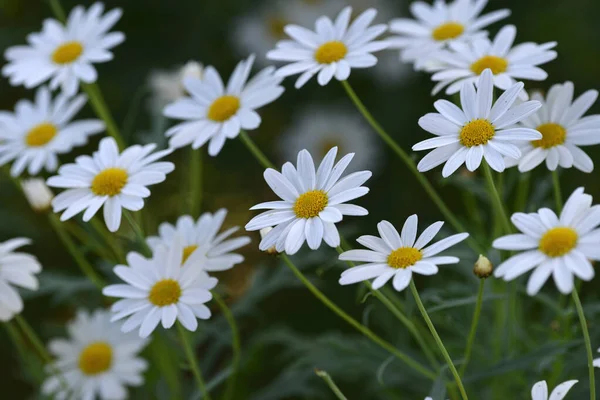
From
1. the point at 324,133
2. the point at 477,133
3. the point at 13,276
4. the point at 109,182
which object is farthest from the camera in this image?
the point at 324,133

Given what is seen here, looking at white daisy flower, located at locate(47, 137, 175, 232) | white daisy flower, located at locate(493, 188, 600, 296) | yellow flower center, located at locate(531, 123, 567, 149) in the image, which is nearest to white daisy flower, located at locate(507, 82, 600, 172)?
yellow flower center, located at locate(531, 123, 567, 149)

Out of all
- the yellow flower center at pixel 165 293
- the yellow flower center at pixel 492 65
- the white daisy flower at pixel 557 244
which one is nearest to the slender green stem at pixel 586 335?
the white daisy flower at pixel 557 244

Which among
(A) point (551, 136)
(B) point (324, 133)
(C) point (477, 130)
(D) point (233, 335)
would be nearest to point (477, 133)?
(C) point (477, 130)

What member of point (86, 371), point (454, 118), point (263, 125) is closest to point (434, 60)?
point (454, 118)

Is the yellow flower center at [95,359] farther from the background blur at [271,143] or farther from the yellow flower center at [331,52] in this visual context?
the yellow flower center at [331,52]

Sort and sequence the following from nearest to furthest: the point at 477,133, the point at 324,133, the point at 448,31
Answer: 1. the point at 477,133
2. the point at 448,31
3. the point at 324,133

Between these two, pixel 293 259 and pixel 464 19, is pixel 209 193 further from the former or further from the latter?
pixel 464 19

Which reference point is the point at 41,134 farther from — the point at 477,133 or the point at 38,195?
the point at 477,133
